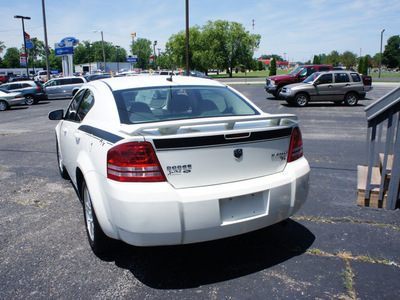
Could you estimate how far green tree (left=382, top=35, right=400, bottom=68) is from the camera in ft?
419

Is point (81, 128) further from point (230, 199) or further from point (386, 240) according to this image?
point (386, 240)

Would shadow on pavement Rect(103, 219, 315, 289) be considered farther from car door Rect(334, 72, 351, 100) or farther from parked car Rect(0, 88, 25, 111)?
parked car Rect(0, 88, 25, 111)

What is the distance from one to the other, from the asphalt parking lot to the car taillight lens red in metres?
0.90

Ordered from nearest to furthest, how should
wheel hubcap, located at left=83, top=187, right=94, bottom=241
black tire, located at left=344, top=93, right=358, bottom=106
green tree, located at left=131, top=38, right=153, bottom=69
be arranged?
wheel hubcap, located at left=83, top=187, right=94, bottom=241 → black tire, located at left=344, top=93, right=358, bottom=106 → green tree, located at left=131, top=38, right=153, bottom=69

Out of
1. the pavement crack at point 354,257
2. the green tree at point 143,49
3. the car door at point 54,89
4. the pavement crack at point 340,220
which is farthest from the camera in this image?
the green tree at point 143,49

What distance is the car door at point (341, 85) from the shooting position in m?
17.5

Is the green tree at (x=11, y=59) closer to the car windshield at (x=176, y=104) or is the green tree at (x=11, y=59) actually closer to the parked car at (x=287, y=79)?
the parked car at (x=287, y=79)

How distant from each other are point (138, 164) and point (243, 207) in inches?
34.7

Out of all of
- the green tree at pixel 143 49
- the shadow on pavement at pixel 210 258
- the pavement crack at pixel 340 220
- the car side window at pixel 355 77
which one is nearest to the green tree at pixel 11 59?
the green tree at pixel 143 49

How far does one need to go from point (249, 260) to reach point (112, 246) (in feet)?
4.14

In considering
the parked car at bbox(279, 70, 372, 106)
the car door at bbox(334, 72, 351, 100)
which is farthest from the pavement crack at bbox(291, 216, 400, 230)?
the car door at bbox(334, 72, 351, 100)

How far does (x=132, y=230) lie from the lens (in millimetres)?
2541

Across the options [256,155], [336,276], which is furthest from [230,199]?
[336,276]

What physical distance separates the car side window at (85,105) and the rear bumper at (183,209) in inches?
49.3
